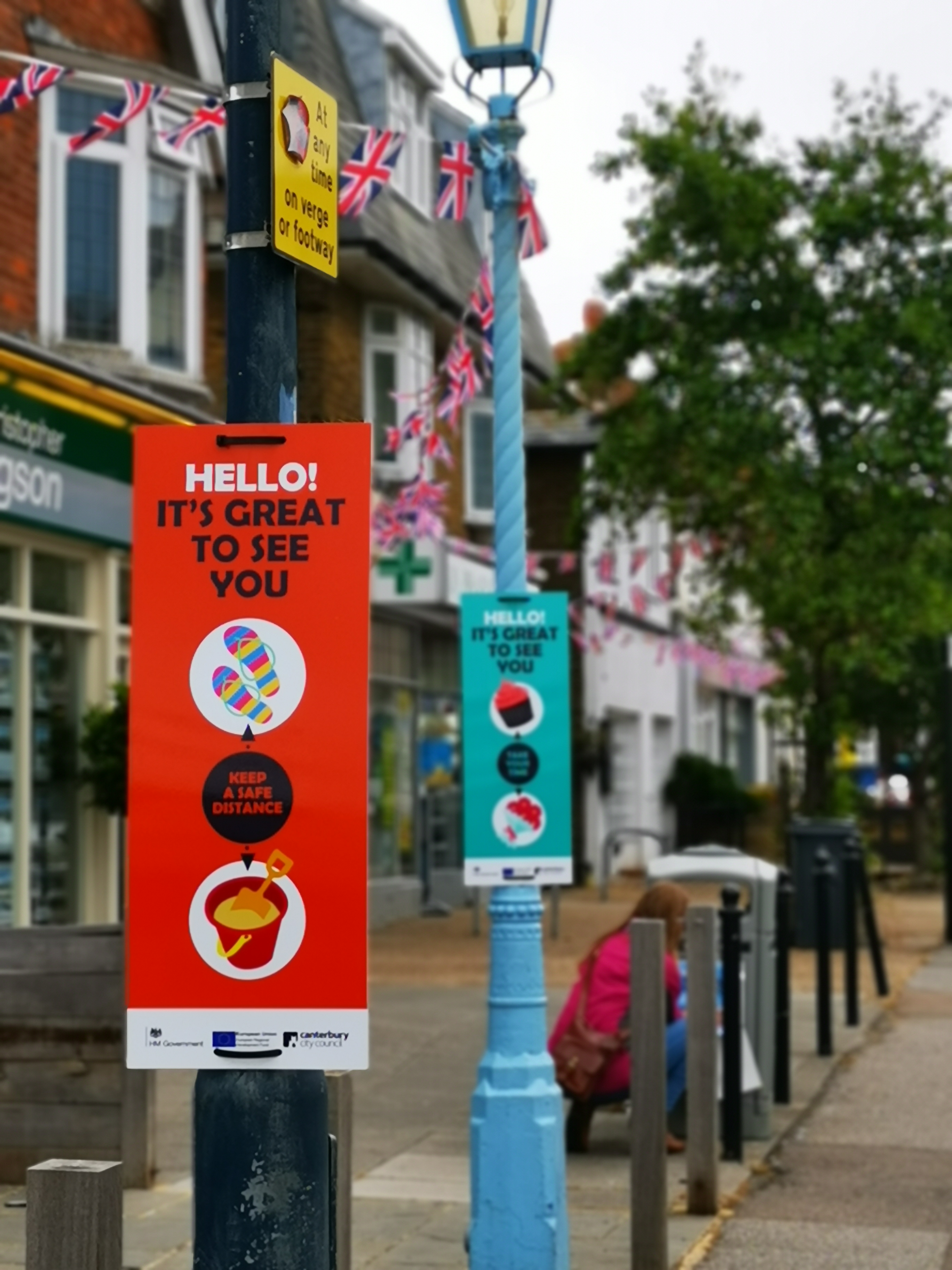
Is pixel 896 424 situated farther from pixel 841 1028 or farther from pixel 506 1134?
pixel 506 1134

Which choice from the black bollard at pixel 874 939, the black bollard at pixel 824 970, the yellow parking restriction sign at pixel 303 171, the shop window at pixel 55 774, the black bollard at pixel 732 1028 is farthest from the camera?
the black bollard at pixel 874 939

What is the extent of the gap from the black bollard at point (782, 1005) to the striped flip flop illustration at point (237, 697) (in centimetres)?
651

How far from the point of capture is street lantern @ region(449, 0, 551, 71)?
754 centimetres

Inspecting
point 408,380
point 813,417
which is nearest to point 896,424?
point 813,417

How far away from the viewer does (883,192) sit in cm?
1986

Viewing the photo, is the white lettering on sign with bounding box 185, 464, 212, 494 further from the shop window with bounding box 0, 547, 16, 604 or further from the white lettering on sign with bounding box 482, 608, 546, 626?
the shop window with bounding box 0, 547, 16, 604

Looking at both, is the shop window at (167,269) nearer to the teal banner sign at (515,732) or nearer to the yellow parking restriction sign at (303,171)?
the teal banner sign at (515,732)

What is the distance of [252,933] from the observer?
13.9 feet

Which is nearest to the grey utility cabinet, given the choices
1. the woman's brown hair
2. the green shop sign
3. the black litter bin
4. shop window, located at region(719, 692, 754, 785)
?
the woman's brown hair

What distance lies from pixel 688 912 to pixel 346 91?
53.5ft

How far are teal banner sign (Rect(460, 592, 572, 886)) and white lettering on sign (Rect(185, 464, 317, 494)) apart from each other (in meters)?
3.25

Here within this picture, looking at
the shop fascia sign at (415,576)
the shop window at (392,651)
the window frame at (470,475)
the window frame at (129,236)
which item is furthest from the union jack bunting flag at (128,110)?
the window frame at (470,475)

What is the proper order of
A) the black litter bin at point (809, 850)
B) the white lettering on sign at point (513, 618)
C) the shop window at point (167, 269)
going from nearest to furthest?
1. the white lettering on sign at point (513, 618)
2. the shop window at point (167, 269)
3. the black litter bin at point (809, 850)

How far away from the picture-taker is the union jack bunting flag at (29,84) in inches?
361
